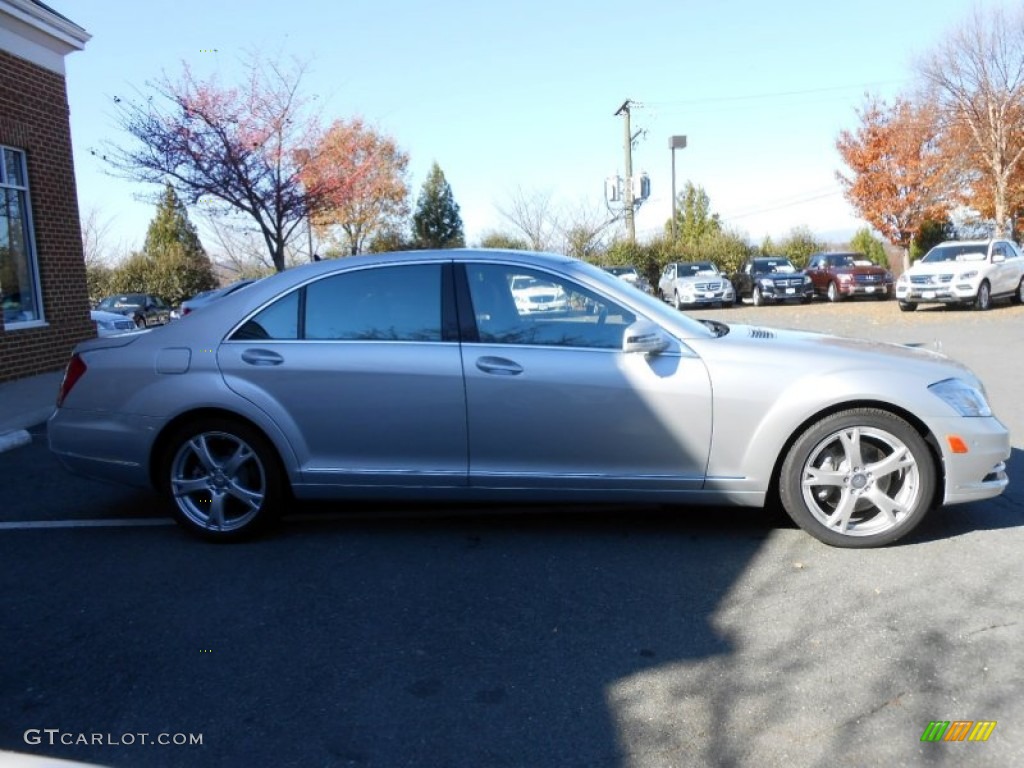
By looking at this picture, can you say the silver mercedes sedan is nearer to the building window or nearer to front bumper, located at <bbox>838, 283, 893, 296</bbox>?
the building window

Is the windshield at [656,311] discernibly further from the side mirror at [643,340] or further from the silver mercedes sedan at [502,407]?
the side mirror at [643,340]

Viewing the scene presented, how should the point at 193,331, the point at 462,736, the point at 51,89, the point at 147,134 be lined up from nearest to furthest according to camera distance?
the point at 462,736 → the point at 193,331 → the point at 51,89 → the point at 147,134

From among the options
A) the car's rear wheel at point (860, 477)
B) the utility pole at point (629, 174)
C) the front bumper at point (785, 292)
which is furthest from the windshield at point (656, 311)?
the utility pole at point (629, 174)

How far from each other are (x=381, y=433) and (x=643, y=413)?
1.37 m

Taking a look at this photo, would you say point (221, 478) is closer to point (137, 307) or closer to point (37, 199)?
point (37, 199)

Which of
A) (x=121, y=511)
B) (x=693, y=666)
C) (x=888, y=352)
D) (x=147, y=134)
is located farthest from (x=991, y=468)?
(x=147, y=134)

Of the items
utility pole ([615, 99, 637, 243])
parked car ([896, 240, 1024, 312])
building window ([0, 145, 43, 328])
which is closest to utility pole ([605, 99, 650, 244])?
utility pole ([615, 99, 637, 243])

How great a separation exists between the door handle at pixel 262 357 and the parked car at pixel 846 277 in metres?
28.5

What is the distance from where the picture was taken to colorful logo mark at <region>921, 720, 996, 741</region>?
2.82 m

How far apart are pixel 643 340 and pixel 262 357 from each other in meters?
2.03

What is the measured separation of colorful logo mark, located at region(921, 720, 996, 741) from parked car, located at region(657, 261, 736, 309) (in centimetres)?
2820

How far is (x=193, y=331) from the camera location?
4941 millimetres

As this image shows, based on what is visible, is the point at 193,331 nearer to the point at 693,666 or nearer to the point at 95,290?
the point at 693,666

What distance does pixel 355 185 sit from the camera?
23625mm
